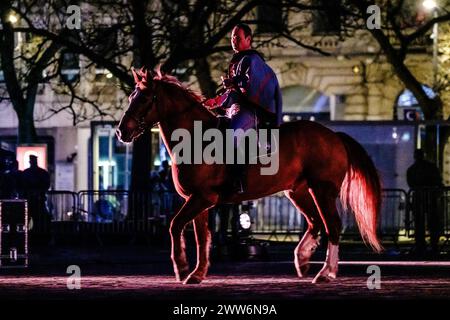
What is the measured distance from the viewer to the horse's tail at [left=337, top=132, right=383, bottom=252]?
1681cm

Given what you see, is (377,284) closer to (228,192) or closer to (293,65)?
(228,192)

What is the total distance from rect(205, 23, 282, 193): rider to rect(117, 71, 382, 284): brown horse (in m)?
0.22

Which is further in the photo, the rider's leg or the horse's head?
the rider's leg

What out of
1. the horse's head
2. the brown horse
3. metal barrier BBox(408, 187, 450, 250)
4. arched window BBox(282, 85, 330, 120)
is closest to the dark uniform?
metal barrier BBox(408, 187, 450, 250)

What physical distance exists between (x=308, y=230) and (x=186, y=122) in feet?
7.83

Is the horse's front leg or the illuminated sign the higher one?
the illuminated sign

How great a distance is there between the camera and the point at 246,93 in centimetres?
1584

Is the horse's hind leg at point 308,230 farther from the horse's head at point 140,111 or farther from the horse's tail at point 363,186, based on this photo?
the horse's head at point 140,111

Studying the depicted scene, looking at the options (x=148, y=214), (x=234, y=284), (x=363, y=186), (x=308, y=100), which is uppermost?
(x=308, y=100)

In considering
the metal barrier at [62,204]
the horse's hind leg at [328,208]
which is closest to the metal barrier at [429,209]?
the metal barrier at [62,204]

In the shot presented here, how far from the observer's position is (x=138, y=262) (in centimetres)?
2342

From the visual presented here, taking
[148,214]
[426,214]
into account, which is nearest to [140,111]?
[426,214]

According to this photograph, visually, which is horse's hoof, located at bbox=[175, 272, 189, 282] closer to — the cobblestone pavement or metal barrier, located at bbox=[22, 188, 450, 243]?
the cobblestone pavement

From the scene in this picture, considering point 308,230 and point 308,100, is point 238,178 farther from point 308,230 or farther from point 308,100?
point 308,100
